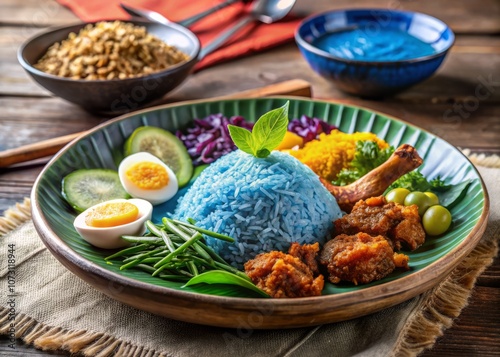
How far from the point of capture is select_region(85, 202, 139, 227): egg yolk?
2562 mm

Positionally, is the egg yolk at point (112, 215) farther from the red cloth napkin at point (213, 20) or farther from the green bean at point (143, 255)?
the red cloth napkin at point (213, 20)

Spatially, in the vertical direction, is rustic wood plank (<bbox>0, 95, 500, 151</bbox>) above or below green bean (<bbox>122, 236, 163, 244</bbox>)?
below

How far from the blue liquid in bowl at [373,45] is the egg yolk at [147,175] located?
180 cm

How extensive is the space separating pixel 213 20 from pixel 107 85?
77.8 inches

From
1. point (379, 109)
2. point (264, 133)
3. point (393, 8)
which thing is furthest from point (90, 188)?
point (393, 8)

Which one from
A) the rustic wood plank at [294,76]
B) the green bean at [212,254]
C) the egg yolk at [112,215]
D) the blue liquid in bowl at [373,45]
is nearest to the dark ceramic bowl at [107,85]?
the rustic wood plank at [294,76]

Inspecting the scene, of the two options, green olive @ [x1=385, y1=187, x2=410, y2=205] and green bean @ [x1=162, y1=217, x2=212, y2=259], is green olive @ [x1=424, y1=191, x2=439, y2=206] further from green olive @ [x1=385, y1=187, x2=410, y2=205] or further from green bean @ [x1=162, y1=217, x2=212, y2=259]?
green bean @ [x1=162, y1=217, x2=212, y2=259]

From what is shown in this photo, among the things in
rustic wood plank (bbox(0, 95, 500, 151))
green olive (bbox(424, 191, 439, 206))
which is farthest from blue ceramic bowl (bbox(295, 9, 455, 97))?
green olive (bbox(424, 191, 439, 206))

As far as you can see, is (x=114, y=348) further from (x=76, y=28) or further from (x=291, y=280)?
(x=76, y=28)

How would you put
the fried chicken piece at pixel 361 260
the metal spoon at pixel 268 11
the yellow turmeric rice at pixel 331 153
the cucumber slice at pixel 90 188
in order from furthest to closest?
the metal spoon at pixel 268 11 → the yellow turmeric rice at pixel 331 153 → the cucumber slice at pixel 90 188 → the fried chicken piece at pixel 361 260

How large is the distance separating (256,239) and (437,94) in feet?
7.99

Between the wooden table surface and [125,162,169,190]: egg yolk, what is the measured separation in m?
0.64

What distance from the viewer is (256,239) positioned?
253cm

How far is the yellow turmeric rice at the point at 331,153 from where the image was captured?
10.3 ft
